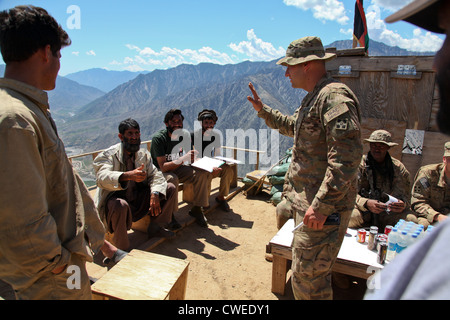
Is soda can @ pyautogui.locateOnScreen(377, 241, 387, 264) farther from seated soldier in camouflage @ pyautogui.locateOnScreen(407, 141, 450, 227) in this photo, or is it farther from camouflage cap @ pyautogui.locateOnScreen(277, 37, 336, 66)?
camouflage cap @ pyautogui.locateOnScreen(277, 37, 336, 66)

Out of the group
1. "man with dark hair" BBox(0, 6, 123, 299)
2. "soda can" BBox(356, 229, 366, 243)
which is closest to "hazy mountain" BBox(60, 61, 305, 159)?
"soda can" BBox(356, 229, 366, 243)

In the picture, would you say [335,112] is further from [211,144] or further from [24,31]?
[211,144]

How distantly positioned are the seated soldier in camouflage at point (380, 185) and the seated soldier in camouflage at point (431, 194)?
0.43ft

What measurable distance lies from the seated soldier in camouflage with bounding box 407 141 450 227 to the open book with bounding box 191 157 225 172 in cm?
269

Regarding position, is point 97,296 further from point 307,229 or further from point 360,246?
point 360,246

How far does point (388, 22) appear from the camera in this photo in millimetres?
687

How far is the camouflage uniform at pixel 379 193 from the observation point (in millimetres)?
3365

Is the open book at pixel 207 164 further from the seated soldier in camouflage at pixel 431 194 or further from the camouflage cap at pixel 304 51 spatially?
the seated soldier in camouflage at pixel 431 194

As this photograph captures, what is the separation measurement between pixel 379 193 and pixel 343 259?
1.31m

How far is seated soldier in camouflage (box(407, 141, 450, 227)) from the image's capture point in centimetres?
337

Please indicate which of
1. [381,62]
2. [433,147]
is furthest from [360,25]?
[433,147]

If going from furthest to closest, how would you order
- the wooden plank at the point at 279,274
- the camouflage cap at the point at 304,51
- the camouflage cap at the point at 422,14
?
the wooden plank at the point at 279,274 < the camouflage cap at the point at 304,51 < the camouflage cap at the point at 422,14

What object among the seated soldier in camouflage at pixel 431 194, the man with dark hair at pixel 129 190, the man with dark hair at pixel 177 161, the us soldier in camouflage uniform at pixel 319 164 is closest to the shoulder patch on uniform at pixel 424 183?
the seated soldier in camouflage at pixel 431 194

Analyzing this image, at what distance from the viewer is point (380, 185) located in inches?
Result: 138
